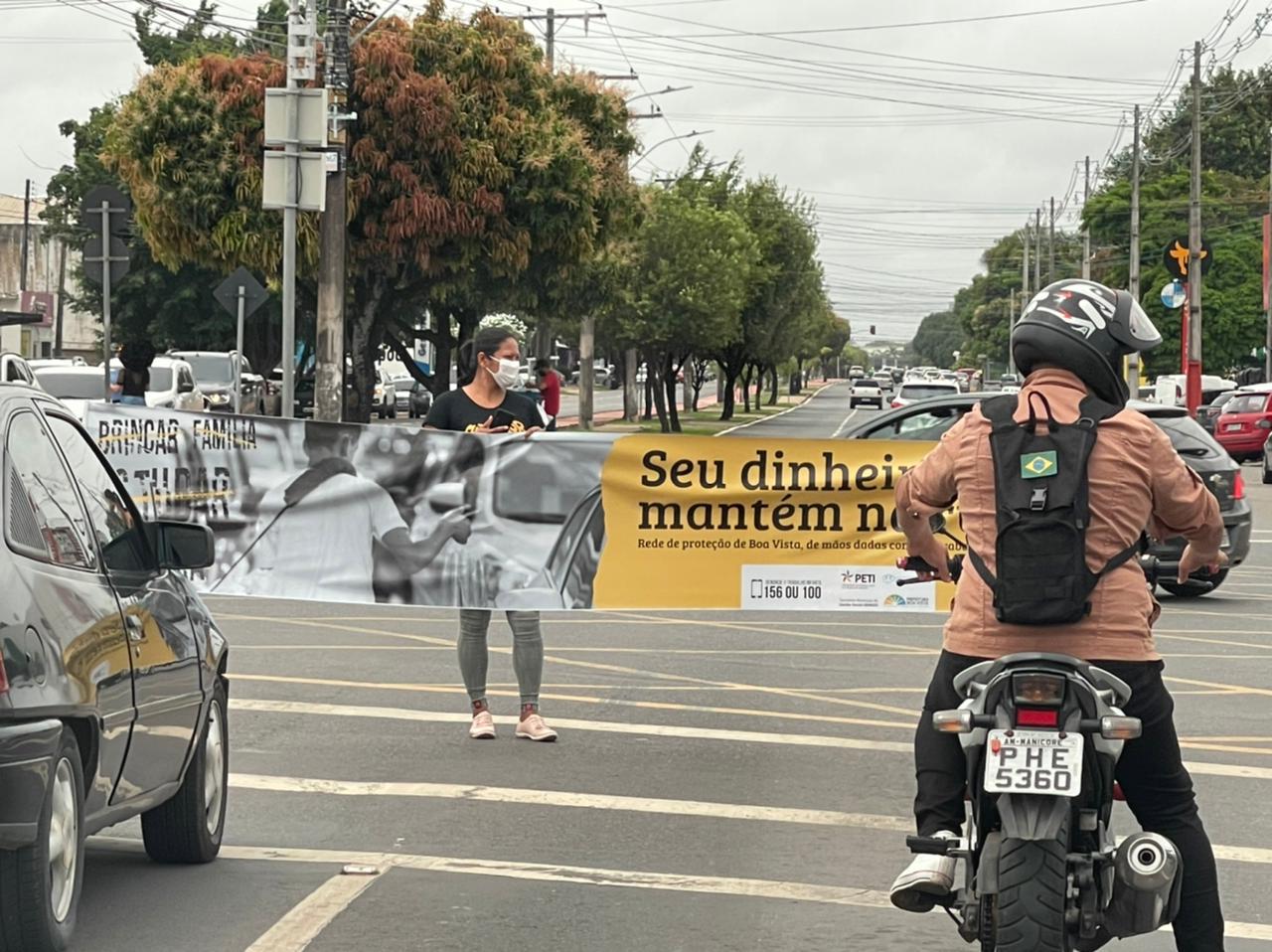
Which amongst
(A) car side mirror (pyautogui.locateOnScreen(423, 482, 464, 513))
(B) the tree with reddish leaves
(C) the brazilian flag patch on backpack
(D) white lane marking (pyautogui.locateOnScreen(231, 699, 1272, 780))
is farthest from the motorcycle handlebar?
(B) the tree with reddish leaves

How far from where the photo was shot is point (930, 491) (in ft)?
17.8

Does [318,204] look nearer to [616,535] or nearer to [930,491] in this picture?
[616,535]

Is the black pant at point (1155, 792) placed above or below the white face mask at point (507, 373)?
below

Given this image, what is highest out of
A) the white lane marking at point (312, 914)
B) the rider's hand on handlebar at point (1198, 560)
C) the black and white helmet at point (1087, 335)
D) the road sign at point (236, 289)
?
the road sign at point (236, 289)

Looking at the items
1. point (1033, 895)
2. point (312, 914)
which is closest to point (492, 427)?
point (312, 914)

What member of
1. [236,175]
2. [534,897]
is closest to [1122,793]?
[534,897]

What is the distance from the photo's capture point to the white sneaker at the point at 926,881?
16.7 feet

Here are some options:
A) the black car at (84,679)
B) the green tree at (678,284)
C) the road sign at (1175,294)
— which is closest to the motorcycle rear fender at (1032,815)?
the black car at (84,679)

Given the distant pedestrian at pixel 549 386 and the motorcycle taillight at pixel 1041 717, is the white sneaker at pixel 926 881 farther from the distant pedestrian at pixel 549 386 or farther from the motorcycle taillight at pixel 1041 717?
the distant pedestrian at pixel 549 386

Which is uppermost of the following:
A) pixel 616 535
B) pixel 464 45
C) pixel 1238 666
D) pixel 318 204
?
pixel 464 45

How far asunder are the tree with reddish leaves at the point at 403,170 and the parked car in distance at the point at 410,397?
31611 mm

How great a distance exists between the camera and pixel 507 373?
10.3 metres

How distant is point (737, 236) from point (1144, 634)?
2568 inches

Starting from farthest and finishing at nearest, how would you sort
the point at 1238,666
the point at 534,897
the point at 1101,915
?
1. the point at 1238,666
2. the point at 534,897
3. the point at 1101,915
